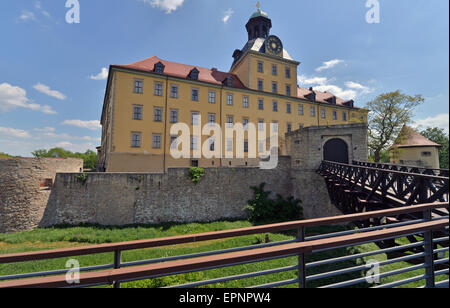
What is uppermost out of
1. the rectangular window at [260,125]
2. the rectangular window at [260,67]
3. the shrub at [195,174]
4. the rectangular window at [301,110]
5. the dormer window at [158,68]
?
the rectangular window at [260,67]

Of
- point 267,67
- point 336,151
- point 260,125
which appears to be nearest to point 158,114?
point 260,125

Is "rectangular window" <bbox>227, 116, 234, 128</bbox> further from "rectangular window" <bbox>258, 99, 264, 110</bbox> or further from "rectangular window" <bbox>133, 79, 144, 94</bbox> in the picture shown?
"rectangular window" <bbox>133, 79, 144, 94</bbox>

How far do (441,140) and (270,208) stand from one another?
47.2m

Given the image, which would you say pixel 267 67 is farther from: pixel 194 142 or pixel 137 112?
pixel 137 112

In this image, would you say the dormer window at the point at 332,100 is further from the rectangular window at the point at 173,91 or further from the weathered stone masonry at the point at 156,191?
the rectangular window at the point at 173,91

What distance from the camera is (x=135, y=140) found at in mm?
19969

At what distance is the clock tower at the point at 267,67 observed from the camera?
2619 cm

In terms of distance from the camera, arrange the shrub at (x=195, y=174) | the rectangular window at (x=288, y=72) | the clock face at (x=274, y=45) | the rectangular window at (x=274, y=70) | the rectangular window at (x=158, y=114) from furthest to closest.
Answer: the rectangular window at (x=288, y=72)
the rectangular window at (x=274, y=70)
the clock face at (x=274, y=45)
the rectangular window at (x=158, y=114)
the shrub at (x=195, y=174)

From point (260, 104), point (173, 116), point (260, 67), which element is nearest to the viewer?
point (173, 116)

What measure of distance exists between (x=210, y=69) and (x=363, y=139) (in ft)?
69.7

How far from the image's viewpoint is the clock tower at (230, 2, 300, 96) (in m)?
26.2

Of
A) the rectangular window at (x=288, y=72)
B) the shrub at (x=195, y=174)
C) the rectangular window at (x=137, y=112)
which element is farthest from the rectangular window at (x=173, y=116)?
the rectangular window at (x=288, y=72)

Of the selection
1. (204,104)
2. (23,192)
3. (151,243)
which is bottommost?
(23,192)

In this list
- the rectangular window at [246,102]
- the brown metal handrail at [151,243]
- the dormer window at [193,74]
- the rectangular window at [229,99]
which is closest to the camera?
the brown metal handrail at [151,243]
